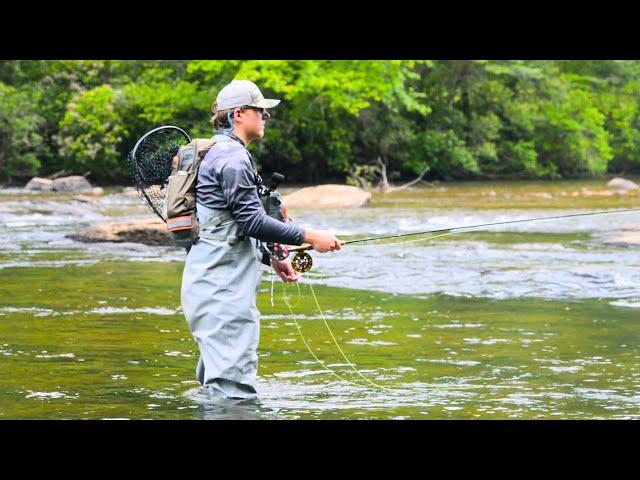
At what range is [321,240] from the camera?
19.9 ft

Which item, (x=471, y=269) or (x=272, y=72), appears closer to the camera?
(x=471, y=269)

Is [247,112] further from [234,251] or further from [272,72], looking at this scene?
[272,72]

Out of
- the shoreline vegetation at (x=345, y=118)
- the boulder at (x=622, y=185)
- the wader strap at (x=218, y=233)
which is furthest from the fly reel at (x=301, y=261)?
the boulder at (x=622, y=185)

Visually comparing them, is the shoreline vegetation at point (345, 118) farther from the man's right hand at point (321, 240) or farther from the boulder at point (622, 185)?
the man's right hand at point (321, 240)

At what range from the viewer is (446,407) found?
650cm

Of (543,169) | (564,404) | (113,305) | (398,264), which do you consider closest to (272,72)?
(543,169)

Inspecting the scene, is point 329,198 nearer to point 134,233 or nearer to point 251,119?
point 134,233

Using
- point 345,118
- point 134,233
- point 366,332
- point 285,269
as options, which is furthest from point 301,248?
point 345,118

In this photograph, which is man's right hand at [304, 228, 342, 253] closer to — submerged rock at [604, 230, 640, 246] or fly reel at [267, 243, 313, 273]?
fly reel at [267, 243, 313, 273]

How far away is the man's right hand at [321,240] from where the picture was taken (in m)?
6.04

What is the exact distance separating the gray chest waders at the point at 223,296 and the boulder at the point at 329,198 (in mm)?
17142

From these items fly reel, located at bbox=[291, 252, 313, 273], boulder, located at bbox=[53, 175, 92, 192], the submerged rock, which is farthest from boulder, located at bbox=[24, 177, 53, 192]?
fly reel, located at bbox=[291, 252, 313, 273]
